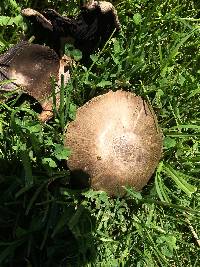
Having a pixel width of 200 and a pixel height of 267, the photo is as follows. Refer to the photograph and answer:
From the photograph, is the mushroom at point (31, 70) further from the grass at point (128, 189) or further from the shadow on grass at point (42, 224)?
the shadow on grass at point (42, 224)

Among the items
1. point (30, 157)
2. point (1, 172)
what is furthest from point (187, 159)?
point (1, 172)

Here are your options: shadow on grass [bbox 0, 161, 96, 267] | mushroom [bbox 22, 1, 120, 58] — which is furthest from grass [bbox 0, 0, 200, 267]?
mushroom [bbox 22, 1, 120, 58]

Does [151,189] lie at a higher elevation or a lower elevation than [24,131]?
lower

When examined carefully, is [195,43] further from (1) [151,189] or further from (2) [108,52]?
(1) [151,189]

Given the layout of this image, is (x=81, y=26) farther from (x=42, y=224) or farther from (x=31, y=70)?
(x=42, y=224)

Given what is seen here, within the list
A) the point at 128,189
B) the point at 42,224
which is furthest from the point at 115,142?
the point at 42,224
